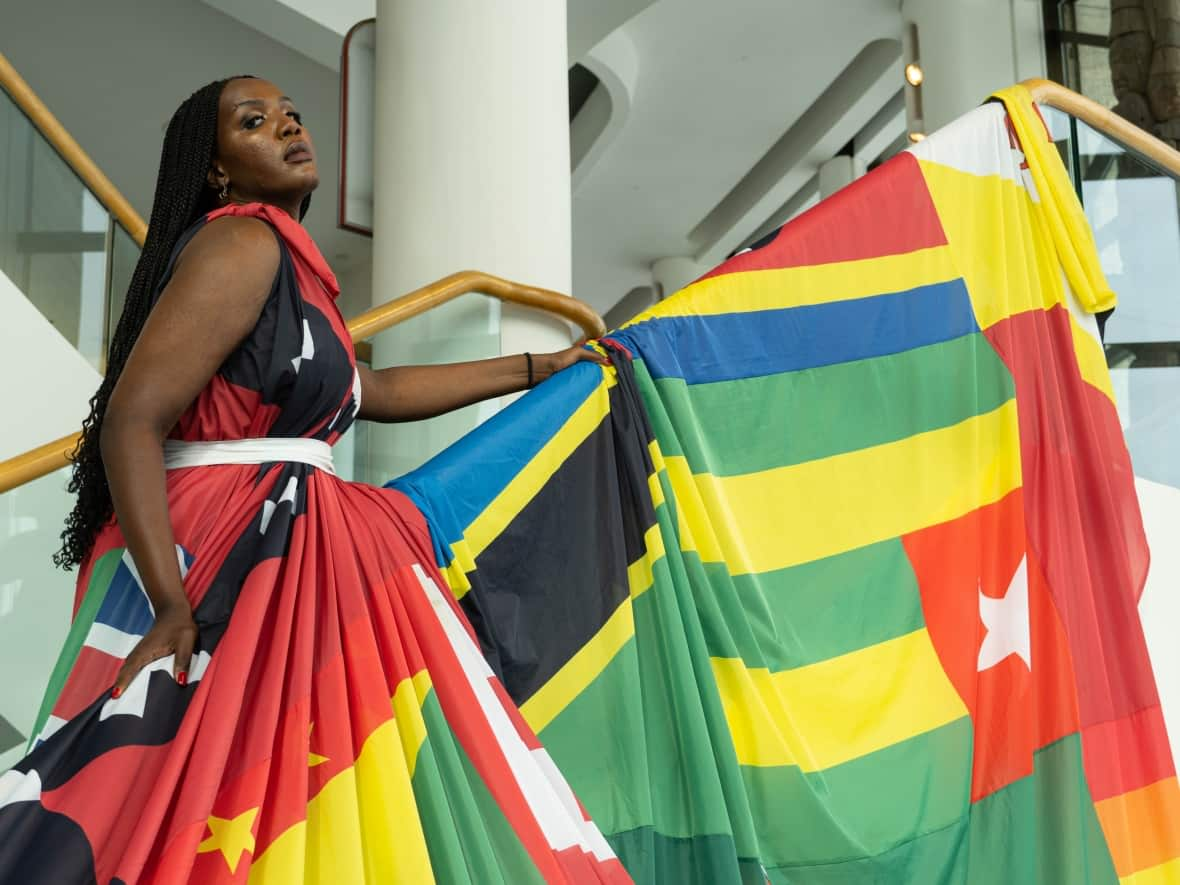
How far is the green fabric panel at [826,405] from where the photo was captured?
7.57 feet

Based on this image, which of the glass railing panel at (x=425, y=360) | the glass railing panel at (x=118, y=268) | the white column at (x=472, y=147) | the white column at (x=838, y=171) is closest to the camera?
the glass railing panel at (x=425, y=360)

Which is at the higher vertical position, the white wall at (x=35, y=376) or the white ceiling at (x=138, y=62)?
the white ceiling at (x=138, y=62)

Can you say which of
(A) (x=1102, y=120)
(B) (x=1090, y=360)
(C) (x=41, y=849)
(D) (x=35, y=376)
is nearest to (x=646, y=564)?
(C) (x=41, y=849)

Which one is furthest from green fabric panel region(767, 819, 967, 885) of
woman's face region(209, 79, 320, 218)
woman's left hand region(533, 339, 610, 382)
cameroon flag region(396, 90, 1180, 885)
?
woman's face region(209, 79, 320, 218)

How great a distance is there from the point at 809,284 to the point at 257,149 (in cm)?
102

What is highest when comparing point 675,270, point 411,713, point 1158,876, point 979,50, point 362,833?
point 675,270

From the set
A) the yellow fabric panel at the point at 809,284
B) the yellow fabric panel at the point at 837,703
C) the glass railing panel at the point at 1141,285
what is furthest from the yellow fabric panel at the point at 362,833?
the glass railing panel at the point at 1141,285

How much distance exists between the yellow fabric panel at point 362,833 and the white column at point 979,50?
19.6 feet

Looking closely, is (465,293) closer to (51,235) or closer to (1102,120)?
(1102,120)

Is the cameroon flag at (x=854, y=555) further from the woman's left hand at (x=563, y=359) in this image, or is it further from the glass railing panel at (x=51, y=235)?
the glass railing panel at (x=51, y=235)

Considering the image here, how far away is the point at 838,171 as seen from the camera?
35.7 ft

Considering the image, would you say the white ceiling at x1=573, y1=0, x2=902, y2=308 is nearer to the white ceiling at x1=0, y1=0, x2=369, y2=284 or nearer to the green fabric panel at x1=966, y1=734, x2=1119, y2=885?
the white ceiling at x1=0, y1=0, x2=369, y2=284

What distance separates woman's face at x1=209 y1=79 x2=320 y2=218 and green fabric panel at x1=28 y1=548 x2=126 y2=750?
49cm

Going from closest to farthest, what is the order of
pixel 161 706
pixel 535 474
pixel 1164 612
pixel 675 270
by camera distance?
pixel 161 706
pixel 535 474
pixel 1164 612
pixel 675 270
